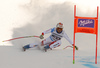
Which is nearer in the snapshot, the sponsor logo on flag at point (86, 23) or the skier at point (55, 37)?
the sponsor logo on flag at point (86, 23)

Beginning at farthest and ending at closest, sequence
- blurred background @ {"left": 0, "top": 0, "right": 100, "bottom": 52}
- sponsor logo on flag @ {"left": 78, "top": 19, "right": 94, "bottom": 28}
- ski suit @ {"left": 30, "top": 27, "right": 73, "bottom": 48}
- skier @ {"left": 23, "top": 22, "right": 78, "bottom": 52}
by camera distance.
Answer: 1. blurred background @ {"left": 0, "top": 0, "right": 100, "bottom": 52}
2. ski suit @ {"left": 30, "top": 27, "right": 73, "bottom": 48}
3. skier @ {"left": 23, "top": 22, "right": 78, "bottom": 52}
4. sponsor logo on flag @ {"left": 78, "top": 19, "right": 94, "bottom": 28}

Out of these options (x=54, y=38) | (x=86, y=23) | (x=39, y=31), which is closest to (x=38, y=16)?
(x=39, y=31)

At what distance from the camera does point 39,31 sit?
10.8 meters

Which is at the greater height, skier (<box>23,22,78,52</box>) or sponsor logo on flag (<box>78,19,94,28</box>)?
sponsor logo on flag (<box>78,19,94,28</box>)

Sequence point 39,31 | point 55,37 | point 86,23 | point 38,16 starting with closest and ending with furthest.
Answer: point 86,23, point 55,37, point 39,31, point 38,16

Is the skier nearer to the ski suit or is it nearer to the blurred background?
the ski suit

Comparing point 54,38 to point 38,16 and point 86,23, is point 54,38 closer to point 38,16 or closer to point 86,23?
point 86,23

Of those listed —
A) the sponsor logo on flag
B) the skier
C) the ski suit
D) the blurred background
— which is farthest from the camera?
the blurred background

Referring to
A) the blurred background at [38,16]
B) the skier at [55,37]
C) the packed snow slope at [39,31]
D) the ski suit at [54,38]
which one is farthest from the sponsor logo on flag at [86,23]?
the blurred background at [38,16]

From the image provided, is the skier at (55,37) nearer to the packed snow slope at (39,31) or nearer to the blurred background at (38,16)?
the packed snow slope at (39,31)

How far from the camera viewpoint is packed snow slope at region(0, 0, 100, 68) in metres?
5.34

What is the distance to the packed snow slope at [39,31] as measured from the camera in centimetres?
534

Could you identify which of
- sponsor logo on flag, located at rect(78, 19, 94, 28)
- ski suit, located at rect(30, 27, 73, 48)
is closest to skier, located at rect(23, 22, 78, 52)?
ski suit, located at rect(30, 27, 73, 48)

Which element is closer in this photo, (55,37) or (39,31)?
(55,37)
